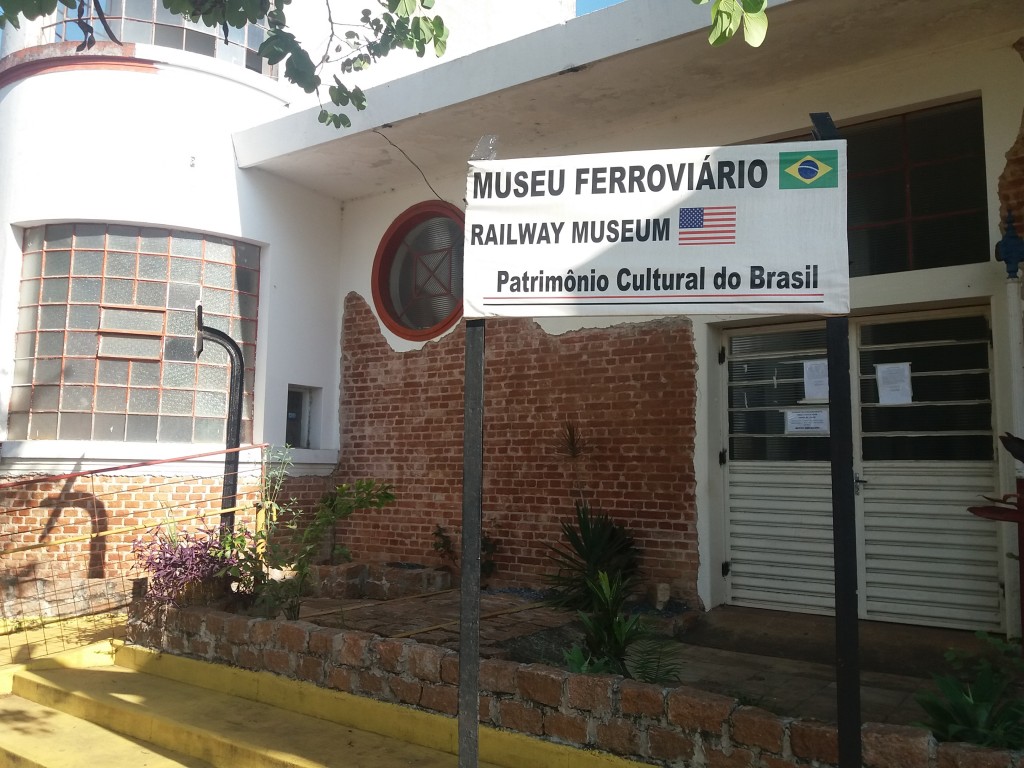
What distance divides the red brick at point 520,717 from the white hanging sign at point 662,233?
7.35 ft

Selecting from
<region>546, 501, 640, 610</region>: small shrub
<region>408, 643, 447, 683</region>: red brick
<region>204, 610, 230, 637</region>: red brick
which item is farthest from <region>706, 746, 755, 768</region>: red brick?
<region>204, 610, 230, 637</region>: red brick

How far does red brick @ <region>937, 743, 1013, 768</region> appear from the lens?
302cm

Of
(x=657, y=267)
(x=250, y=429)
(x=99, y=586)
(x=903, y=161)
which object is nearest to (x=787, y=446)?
(x=903, y=161)

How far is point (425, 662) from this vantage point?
4.66 m

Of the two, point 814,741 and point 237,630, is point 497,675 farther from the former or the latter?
point 237,630

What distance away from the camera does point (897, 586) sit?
6.16m

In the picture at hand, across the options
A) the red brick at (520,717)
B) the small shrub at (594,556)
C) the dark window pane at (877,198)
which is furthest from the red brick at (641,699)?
the dark window pane at (877,198)

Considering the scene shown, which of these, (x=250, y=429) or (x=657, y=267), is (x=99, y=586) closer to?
(x=250, y=429)

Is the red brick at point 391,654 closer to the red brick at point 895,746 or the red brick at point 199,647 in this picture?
the red brick at point 199,647

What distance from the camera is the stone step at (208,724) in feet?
14.6

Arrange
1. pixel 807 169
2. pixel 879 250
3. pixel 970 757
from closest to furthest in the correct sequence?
pixel 807 169
pixel 970 757
pixel 879 250

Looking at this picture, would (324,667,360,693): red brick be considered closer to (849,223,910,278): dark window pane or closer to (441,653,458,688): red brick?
(441,653,458,688): red brick

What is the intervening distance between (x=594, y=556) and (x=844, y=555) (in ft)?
14.1

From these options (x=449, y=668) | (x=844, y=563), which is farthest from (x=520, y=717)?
(x=844, y=563)
